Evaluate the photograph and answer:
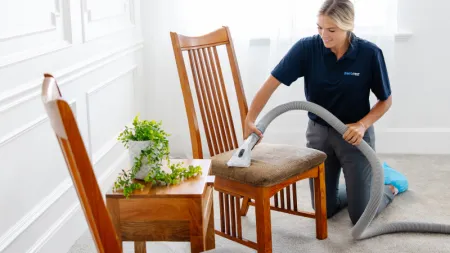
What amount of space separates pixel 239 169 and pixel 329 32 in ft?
2.27

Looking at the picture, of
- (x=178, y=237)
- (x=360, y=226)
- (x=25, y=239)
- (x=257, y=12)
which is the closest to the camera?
(x=178, y=237)

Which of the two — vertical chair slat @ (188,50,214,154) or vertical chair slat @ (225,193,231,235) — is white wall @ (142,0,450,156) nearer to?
vertical chair slat @ (188,50,214,154)

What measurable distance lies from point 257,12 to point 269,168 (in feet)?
5.33

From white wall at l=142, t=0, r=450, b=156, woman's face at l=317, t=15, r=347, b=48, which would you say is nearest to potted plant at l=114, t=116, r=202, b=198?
woman's face at l=317, t=15, r=347, b=48

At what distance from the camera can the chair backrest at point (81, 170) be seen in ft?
3.38

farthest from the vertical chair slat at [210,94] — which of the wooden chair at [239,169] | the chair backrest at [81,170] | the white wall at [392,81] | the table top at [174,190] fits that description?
the chair backrest at [81,170]

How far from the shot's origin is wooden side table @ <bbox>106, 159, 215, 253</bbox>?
201cm

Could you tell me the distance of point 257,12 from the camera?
13.1 feet

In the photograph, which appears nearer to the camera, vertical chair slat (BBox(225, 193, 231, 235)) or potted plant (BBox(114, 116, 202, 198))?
potted plant (BBox(114, 116, 202, 198))

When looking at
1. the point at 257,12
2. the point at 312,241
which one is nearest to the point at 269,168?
the point at 312,241

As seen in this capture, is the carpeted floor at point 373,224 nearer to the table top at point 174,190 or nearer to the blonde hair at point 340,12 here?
the table top at point 174,190

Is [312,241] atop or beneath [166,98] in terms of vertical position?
beneath

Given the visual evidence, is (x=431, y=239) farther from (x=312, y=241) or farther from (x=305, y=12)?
(x=305, y=12)

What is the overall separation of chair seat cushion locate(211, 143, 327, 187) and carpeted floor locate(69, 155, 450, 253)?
27 cm
